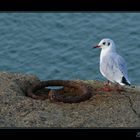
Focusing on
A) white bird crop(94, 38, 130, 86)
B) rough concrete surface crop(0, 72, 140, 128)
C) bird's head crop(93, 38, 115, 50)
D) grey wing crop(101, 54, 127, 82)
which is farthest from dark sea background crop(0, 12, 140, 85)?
rough concrete surface crop(0, 72, 140, 128)

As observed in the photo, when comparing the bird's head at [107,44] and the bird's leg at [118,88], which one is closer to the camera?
the bird's leg at [118,88]

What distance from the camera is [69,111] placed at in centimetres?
325

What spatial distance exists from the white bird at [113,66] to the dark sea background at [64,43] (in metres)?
0.72

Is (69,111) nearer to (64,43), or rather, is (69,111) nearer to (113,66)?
(113,66)

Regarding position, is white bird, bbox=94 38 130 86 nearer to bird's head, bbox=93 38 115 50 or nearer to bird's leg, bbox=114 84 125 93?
bird's head, bbox=93 38 115 50

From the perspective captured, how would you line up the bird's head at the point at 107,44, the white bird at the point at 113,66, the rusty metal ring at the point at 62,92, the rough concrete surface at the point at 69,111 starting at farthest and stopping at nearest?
the bird's head at the point at 107,44, the white bird at the point at 113,66, the rusty metal ring at the point at 62,92, the rough concrete surface at the point at 69,111

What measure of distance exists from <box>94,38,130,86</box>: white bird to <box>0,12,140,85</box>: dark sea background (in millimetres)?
720

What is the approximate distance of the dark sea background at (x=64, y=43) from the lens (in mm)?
4753

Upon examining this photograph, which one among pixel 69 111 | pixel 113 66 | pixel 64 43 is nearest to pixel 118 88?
pixel 113 66

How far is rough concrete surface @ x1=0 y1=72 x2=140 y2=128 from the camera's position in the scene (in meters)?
3.04

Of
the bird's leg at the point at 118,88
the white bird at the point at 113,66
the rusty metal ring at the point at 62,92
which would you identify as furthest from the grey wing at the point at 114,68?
the rusty metal ring at the point at 62,92

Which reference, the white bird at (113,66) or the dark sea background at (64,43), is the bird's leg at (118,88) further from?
the dark sea background at (64,43)
